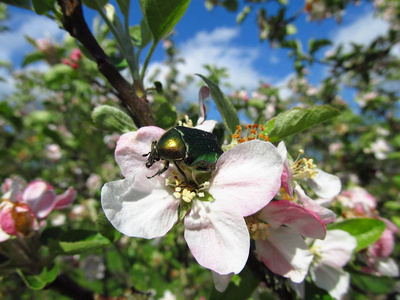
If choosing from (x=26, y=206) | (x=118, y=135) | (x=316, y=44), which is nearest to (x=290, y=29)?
(x=316, y=44)

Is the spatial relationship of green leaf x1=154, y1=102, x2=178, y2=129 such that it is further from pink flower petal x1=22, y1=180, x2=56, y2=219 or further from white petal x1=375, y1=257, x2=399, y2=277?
white petal x1=375, y1=257, x2=399, y2=277

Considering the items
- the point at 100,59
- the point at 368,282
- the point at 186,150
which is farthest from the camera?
the point at 368,282

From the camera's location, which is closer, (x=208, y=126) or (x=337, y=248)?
(x=208, y=126)

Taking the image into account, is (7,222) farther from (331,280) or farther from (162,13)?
(331,280)

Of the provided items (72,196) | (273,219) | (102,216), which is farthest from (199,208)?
(72,196)

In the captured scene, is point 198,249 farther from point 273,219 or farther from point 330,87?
point 330,87

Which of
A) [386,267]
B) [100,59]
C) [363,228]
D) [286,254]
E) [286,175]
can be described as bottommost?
[386,267]

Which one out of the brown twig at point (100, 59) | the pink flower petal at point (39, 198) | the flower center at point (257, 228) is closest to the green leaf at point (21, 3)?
the brown twig at point (100, 59)
